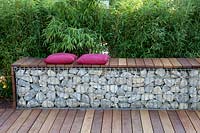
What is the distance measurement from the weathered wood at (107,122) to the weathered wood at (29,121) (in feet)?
2.92

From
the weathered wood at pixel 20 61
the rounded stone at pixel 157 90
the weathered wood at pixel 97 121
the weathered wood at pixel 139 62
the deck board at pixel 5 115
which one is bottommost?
the deck board at pixel 5 115

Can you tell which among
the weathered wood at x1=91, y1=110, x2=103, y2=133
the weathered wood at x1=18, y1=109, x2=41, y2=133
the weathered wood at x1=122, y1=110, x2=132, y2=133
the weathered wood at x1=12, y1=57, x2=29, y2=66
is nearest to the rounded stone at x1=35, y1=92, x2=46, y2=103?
the weathered wood at x1=18, y1=109, x2=41, y2=133

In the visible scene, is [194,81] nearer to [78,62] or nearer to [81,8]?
[78,62]

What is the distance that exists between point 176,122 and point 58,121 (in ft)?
4.76

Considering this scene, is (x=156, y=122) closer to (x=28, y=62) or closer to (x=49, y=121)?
(x=49, y=121)

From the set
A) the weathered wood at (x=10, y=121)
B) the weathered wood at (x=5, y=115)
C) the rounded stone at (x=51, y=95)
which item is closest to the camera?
the weathered wood at (x=10, y=121)

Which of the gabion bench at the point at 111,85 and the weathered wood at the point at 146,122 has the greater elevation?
the gabion bench at the point at 111,85

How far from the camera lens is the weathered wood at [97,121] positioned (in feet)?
12.1

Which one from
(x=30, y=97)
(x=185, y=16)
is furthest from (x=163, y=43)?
(x=30, y=97)

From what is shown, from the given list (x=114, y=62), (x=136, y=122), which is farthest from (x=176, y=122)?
Answer: (x=114, y=62)

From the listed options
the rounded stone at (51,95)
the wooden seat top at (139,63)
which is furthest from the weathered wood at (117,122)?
the rounded stone at (51,95)

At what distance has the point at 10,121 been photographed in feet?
13.2

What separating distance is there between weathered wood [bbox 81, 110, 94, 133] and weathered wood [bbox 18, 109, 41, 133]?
650 millimetres

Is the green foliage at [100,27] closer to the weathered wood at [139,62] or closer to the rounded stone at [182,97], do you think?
the weathered wood at [139,62]
